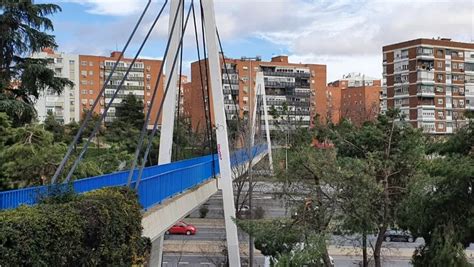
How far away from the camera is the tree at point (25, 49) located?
20328mm

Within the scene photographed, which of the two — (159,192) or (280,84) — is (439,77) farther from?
(159,192)

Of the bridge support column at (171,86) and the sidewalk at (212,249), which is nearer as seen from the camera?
the bridge support column at (171,86)

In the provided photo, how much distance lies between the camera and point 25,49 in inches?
829

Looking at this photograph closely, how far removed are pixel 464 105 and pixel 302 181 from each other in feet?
172

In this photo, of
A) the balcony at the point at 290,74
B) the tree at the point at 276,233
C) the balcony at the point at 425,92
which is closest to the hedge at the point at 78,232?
the tree at the point at 276,233

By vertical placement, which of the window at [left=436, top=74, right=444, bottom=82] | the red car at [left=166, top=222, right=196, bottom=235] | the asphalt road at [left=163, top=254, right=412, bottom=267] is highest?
the window at [left=436, top=74, right=444, bottom=82]

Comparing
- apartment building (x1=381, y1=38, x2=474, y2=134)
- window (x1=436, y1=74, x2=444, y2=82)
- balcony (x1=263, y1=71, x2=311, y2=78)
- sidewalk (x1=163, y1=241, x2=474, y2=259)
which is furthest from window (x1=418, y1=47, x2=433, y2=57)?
sidewalk (x1=163, y1=241, x2=474, y2=259)

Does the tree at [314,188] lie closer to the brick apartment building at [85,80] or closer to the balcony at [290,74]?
the balcony at [290,74]

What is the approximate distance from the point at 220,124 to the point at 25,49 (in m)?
8.74

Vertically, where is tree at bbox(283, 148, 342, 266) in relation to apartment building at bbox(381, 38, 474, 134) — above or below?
below

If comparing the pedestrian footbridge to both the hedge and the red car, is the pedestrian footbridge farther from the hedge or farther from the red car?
the red car

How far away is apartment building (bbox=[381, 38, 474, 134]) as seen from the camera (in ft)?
202

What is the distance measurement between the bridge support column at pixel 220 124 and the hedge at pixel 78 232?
22.3 ft

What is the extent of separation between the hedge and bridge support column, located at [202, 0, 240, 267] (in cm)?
681
